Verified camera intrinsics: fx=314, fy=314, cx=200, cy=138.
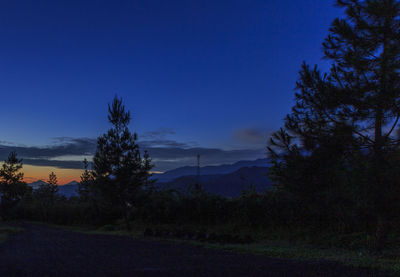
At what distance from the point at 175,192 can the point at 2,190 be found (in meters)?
27.3

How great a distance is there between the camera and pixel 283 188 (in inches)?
392

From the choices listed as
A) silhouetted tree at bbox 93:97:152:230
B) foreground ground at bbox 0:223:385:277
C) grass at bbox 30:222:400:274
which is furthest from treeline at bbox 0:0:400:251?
silhouetted tree at bbox 93:97:152:230

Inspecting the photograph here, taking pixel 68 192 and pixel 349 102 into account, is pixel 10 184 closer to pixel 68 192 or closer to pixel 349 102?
pixel 349 102

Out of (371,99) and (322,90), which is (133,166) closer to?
(322,90)

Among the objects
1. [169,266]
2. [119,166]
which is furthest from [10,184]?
[169,266]

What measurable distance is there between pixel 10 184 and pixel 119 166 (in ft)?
89.6

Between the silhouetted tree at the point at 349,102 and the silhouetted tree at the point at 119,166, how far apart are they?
9.60m

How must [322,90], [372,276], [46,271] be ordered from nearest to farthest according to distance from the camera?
[372,276]
[46,271]
[322,90]

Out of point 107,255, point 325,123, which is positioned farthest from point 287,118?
point 107,255

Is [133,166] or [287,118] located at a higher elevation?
[287,118]

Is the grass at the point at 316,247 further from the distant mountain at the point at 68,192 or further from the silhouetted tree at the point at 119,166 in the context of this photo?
the distant mountain at the point at 68,192

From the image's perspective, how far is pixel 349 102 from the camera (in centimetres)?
927

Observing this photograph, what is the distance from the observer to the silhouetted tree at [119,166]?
57.0 feet

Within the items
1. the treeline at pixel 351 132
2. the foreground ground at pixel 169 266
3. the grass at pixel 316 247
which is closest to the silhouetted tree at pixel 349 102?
the treeline at pixel 351 132
